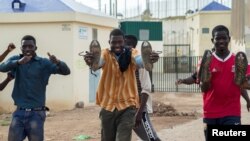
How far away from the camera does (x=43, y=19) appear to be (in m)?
16.0

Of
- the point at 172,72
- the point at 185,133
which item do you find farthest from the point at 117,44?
the point at 172,72

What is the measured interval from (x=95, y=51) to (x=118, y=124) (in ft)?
2.78

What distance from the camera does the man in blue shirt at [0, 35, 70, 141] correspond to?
20.4 ft

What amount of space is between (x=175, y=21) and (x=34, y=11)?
39.2m

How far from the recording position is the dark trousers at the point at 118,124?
237 inches

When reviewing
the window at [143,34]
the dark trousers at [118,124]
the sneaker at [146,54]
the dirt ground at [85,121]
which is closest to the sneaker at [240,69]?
the sneaker at [146,54]

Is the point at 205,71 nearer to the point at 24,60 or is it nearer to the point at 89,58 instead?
the point at 89,58

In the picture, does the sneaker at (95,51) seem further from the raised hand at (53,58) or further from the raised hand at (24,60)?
the raised hand at (24,60)

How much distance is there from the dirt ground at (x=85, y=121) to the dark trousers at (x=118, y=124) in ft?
12.5

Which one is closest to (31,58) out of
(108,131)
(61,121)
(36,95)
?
(36,95)

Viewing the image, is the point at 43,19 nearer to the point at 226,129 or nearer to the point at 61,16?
the point at 61,16

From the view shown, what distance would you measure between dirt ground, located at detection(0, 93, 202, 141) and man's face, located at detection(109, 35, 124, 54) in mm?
4056

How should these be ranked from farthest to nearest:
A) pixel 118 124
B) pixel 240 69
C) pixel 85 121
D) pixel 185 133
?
pixel 85 121, pixel 185 133, pixel 118 124, pixel 240 69

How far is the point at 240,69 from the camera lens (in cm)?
566
